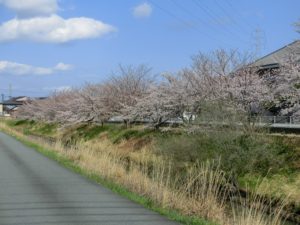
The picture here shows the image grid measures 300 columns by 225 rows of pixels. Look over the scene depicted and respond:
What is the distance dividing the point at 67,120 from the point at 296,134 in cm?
3728

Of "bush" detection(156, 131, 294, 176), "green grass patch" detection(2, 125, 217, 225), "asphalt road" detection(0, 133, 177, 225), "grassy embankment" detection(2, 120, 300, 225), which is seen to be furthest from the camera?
"bush" detection(156, 131, 294, 176)

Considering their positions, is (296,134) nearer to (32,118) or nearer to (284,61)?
(284,61)

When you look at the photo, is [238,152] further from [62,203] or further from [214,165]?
[62,203]

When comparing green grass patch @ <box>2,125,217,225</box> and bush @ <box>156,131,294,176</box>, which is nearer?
green grass patch @ <box>2,125,217,225</box>

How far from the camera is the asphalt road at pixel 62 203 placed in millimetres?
9602

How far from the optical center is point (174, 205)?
11.5 meters

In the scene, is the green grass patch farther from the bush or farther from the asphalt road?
the bush

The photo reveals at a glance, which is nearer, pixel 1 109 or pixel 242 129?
pixel 242 129

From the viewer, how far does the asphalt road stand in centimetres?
960

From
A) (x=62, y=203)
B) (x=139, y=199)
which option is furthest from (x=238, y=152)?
(x=62, y=203)

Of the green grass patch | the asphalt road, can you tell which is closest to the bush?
the green grass patch

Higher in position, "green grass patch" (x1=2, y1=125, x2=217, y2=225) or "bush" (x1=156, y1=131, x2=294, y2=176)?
"bush" (x1=156, y1=131, x2=294, y2=176)

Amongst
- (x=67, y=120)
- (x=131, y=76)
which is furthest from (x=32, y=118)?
(x=131, y=76)

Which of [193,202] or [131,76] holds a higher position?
[131,76]
